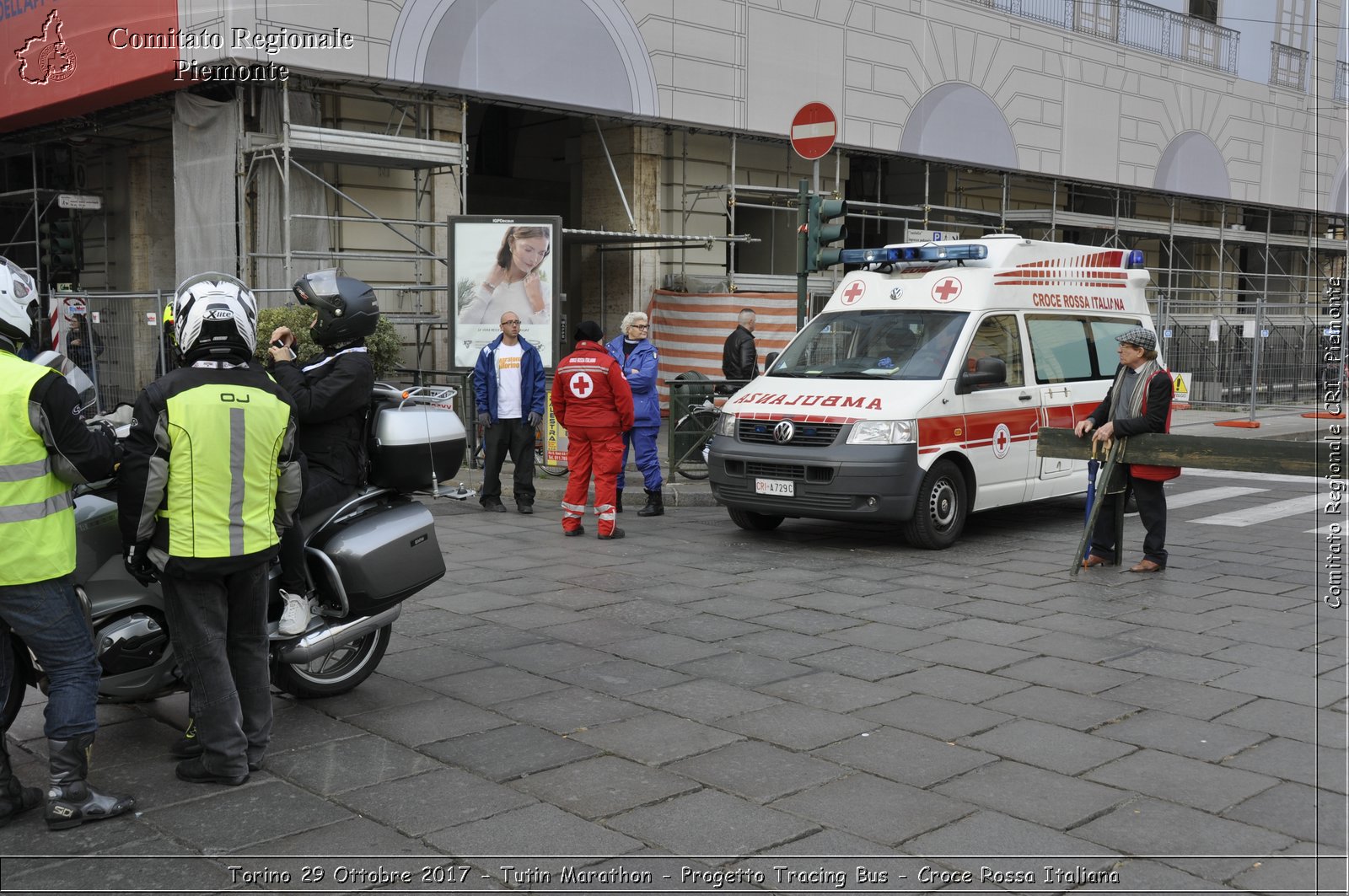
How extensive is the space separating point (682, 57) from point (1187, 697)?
1391cm

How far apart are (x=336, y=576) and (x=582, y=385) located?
468cm

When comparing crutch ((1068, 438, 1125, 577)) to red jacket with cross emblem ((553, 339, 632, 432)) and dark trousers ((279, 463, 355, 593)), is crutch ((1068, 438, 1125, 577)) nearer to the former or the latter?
red jacket with cross emblem ((553, 339, 632, 432))

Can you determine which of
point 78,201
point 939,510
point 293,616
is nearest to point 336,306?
point 293,616

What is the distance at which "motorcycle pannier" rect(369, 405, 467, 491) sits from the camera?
527cm

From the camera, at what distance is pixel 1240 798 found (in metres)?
4.32

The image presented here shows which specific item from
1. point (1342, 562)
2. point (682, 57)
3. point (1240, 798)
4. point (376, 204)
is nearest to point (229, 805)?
point (1240, 798)

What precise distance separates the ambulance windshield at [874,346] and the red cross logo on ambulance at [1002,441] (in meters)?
0.80

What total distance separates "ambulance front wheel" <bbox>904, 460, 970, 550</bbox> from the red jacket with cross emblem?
2.32 meters

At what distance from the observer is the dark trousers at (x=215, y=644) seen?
4363 mm

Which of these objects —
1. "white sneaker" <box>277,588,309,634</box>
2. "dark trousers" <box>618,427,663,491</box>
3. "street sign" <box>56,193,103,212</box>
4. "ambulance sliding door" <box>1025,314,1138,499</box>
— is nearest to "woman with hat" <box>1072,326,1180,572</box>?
"ambulance sliding door" <box>1025,314,1138,499</box>

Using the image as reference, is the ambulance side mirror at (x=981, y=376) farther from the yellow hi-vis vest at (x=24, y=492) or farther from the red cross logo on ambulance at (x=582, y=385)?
Answer: the yellow hi-vis vest at (x=24, y=492)

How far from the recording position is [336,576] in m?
5.00

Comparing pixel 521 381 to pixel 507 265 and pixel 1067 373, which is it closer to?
pixel 507 265

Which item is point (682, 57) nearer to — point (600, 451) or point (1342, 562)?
point (600, 451)
